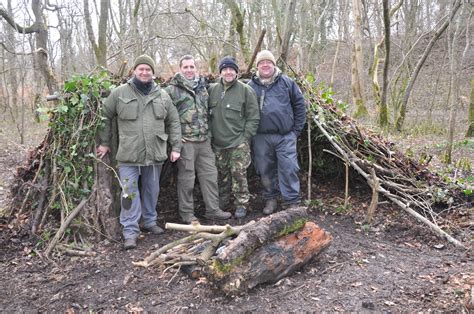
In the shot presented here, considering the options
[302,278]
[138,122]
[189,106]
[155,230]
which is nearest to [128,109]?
[138,122]

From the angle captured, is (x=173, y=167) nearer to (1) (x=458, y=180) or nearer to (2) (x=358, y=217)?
(2) (x=358, y=217)

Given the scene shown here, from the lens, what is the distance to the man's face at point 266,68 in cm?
518

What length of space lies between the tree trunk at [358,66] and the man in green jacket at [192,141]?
9.40 m

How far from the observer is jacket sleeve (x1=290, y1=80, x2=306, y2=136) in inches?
209

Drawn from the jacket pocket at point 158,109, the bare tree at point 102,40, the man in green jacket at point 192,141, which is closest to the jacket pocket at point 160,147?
the jacket pocket at point 158,109

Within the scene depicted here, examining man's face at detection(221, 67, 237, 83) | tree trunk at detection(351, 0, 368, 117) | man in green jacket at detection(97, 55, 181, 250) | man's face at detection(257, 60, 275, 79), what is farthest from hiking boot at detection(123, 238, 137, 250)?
tree trunk at detection(351, 0, 368, 117)

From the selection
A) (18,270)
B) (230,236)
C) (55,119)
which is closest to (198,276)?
(230,236)

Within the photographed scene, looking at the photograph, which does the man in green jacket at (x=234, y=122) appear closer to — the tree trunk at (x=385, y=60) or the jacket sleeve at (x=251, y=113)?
the jacket sleeve at (x=251, y=113)

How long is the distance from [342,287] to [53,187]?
3636mm

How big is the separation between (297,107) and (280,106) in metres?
0.27

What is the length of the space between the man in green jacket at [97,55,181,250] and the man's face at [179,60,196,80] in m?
0.40

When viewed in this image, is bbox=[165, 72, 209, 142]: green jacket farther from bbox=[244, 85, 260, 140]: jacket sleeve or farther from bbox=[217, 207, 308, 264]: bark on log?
bbox=[217, 207, 308, 264]: bark on log

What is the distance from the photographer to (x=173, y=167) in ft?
19.2

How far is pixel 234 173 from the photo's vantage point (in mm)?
5402
